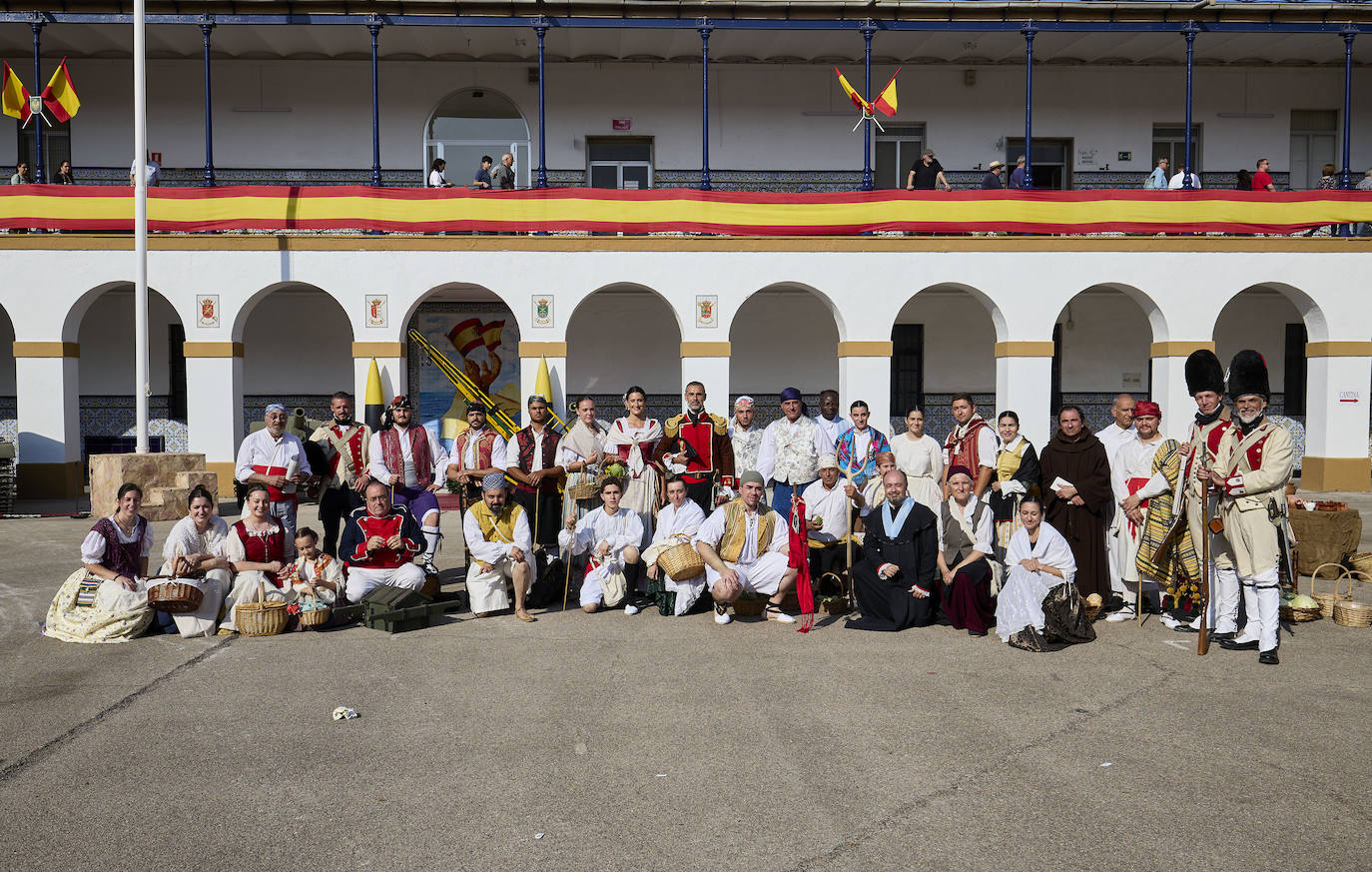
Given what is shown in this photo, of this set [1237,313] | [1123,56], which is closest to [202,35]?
[1123,56]

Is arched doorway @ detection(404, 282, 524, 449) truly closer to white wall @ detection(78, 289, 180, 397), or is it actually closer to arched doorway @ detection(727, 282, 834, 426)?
arched doorway @ detection(727, 282, 834, 426)

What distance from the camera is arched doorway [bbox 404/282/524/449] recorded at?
1692 cm

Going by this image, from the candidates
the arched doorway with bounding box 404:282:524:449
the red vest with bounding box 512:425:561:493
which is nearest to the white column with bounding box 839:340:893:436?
the arched doorway with bounding box 404:282:524:449

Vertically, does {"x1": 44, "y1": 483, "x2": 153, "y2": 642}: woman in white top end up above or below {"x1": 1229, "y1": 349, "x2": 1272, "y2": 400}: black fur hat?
below

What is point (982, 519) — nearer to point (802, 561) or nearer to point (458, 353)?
point (802, 561)


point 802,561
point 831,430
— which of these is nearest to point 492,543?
point 802,561

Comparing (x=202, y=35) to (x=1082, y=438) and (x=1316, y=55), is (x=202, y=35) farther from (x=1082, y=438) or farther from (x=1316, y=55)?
(x=1316, y=55)

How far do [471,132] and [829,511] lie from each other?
12982mm

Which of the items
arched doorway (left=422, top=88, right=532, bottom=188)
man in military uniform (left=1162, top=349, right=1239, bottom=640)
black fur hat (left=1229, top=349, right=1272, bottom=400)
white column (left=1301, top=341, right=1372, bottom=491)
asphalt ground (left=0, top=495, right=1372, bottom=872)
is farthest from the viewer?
arched doorway (left=422, top=88, right=532, bottom=188)

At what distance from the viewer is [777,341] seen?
17.6 m

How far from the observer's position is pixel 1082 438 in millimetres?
7625

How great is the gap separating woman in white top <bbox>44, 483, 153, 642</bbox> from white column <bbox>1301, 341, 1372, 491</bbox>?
1592 centimetres

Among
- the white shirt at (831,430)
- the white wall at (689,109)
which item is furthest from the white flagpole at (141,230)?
the white shirt at (831,430)

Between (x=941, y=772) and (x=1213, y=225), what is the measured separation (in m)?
13.4
